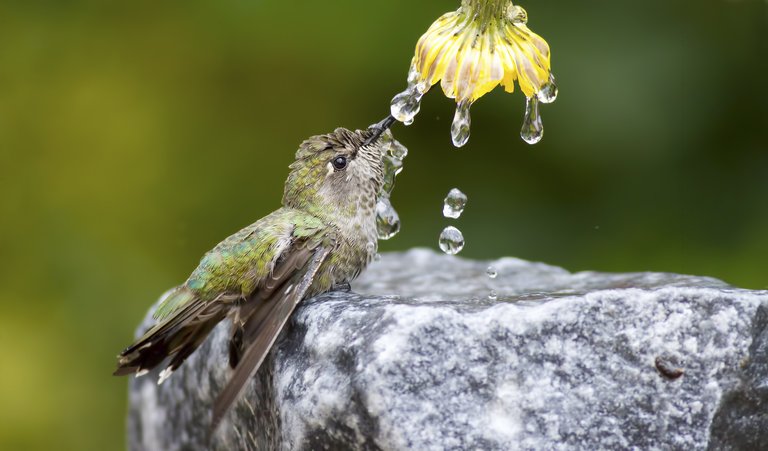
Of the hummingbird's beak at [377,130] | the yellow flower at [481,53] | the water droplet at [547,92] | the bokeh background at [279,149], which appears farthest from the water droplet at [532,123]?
the bokeh background at [279,149]

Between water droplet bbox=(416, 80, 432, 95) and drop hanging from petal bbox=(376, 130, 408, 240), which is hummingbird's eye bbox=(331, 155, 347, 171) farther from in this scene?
water droplet bbox=(416, 80, 432, 95)

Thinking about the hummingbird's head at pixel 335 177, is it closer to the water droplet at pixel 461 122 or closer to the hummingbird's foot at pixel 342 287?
the hummingbird's foot at pixel 342 287

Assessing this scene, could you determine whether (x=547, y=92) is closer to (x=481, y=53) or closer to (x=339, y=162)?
(x=481, y=53)

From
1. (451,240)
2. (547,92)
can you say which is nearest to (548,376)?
(547,92)

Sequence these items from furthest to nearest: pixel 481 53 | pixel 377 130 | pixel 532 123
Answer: pixel 377 130 < pixel 532 123 < pixel 481 53

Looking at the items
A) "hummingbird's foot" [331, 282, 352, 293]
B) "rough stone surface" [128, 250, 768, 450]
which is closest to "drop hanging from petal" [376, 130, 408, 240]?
"hummingbird's foot" [331, 282, 352, 293]

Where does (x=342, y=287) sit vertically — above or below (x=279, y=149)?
below

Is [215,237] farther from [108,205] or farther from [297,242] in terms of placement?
[297,242]
